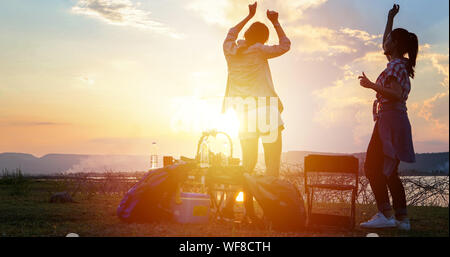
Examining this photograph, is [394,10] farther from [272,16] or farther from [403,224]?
[403,224]

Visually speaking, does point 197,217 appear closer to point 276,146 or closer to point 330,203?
point 276,146

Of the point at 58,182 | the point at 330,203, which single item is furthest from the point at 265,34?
the point at 58,182

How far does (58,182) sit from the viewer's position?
12625 mm

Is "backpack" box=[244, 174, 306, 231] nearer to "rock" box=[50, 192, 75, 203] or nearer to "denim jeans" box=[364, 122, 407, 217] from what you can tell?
"denim jeans" box=[364, 122, 407, 217]

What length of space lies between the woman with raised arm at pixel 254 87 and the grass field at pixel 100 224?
1220mm

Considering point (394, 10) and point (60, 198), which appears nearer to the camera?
point (394, 10)

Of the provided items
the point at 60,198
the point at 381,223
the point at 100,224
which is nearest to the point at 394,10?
the point at 381,223

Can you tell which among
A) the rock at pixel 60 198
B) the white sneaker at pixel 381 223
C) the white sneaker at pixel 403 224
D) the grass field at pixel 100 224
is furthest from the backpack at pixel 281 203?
the rock at pixel 60 198

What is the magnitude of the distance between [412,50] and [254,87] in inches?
91.7

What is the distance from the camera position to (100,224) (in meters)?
6.20

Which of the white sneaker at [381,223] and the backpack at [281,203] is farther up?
the backpack at [281,203]

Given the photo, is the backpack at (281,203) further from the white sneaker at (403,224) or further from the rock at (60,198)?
the rock at (60,198)

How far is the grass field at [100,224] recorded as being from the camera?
218 inches
